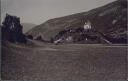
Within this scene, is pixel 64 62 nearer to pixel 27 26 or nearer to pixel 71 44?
pixel 71 44

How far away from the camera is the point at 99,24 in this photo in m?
4.99

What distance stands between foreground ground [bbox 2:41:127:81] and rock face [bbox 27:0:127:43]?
0.23 meters

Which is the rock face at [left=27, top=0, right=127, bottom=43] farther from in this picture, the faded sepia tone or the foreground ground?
→ the foreground ground

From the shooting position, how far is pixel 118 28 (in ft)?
15.9

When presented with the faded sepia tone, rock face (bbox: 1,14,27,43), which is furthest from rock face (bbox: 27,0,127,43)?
rock face (bbox: 1,14,27,43)

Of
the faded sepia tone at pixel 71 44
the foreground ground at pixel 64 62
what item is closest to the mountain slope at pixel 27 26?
the faded sepia tone at pixel 71 44

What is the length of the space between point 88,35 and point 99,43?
1.00ft

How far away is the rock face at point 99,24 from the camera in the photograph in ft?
16.0

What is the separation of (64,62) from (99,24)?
3.83 ft

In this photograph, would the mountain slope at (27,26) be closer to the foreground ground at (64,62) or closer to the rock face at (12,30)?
the rock face at (12,30)

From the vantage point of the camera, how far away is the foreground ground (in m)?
4.89

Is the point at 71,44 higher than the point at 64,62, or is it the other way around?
the point at 71,44

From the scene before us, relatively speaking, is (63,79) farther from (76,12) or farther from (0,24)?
(0,24)

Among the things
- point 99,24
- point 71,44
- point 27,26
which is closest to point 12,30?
point 27,26
